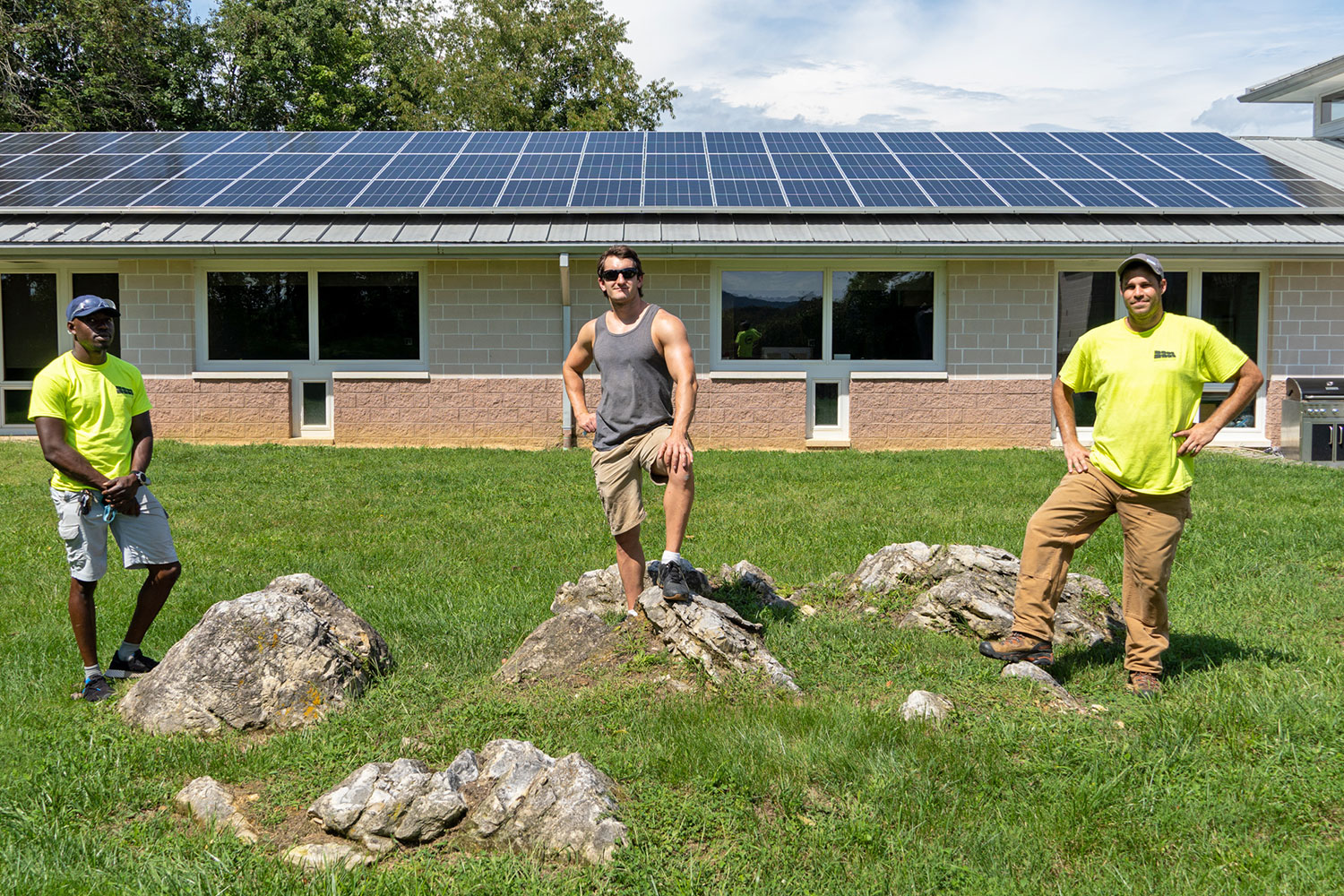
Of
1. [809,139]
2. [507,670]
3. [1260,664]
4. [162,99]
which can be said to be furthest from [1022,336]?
[162,99]

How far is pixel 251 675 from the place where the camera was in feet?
14.6

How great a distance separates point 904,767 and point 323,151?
16536 mm

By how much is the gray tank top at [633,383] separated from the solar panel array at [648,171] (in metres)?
9.65

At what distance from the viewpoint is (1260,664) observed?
4949 mm

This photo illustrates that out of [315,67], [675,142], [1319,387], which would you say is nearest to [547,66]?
[315,67]

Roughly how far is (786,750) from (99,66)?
30481mm

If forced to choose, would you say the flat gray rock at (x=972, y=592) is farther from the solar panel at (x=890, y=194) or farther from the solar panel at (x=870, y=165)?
the solar panel at (x=870, y=165)

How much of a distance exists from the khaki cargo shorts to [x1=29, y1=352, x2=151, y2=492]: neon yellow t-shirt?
2248 millimetres

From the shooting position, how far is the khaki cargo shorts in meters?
5.09

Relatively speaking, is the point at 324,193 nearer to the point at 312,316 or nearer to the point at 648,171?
the point at 312,316

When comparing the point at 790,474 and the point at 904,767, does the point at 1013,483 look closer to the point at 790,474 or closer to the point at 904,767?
the point at 790,474

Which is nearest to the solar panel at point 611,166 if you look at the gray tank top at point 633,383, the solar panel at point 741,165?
the solar panel at point 741,165

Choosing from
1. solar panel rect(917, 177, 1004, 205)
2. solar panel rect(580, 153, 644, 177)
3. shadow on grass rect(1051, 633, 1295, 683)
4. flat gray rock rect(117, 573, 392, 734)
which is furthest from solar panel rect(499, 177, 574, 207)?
shadow on grass rect(1051, 633, 1295, 683)

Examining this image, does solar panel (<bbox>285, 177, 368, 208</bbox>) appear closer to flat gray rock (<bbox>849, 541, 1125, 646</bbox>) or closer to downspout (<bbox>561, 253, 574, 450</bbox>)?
downspout (<bbox>561, 253, 574, 450</bbox>)
